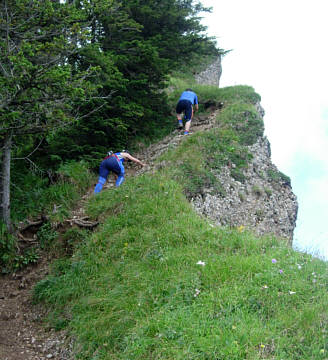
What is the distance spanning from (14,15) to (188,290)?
594cm

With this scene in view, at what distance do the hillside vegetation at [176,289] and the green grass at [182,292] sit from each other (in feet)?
0.05

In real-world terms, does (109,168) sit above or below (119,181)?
above

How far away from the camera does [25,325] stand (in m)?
6.31

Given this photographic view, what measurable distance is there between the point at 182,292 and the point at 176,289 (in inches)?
4.6

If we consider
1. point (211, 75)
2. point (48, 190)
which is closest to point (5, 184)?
point (48, 190)

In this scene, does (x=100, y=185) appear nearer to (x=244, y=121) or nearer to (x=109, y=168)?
(x=109, y=168)

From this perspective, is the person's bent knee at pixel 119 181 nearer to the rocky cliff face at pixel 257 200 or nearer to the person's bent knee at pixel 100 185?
the person's bent knee at pixel 100 185

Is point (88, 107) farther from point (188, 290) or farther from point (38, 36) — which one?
point (188, 290)

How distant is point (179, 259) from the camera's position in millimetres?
5805

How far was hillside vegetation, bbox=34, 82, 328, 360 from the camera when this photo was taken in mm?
4070

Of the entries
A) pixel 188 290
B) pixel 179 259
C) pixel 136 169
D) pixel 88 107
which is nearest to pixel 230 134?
pixel 136 169

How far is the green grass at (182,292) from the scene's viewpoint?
405 cm

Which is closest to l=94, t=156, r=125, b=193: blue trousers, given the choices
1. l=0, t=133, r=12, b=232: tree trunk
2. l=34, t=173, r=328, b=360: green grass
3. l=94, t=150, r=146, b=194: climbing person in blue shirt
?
l=94, t=150, r=146, b=194: climbing person in blue shirt

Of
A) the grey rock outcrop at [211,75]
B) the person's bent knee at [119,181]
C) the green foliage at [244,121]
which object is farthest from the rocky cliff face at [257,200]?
the grey rock outcrop at [211,75]
